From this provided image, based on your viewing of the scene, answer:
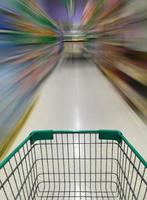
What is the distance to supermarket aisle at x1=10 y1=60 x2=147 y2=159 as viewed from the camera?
2178 mm

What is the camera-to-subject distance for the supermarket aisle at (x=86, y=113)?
2178 millimetres

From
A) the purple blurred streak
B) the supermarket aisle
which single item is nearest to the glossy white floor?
the supermarket aisle

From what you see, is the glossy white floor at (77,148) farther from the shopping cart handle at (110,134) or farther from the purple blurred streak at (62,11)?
the purple blurred streak at (62,11)

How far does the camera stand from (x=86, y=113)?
262 centimetres

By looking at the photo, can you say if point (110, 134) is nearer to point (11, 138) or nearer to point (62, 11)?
point (11, 138)

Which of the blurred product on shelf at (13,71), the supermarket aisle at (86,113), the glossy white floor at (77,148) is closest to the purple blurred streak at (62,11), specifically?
the glossy white floor at (77,148)

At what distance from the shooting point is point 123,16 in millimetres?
3062

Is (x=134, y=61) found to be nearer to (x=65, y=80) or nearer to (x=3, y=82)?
(x=3, y=82)

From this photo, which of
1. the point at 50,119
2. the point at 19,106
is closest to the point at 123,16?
the point at 50,119

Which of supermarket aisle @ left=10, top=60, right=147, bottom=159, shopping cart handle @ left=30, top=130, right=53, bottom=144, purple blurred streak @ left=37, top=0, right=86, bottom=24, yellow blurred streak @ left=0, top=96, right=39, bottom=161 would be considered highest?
purple blurred streak @ left=37, top=0, right=86, bottom=24

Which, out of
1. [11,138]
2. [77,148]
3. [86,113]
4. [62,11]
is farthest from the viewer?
[62,11]

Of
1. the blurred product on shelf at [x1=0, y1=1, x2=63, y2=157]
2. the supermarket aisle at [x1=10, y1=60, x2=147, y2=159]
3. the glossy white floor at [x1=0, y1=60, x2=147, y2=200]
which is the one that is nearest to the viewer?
the glossy white floor at [x1=0, y1=60, x2=147, y2=200]

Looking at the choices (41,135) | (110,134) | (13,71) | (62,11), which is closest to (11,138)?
(13,71)

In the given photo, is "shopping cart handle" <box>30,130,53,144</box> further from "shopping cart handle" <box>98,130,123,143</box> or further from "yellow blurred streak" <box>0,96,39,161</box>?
"yellow blurred streak" <box>0,96,39,161</box>
